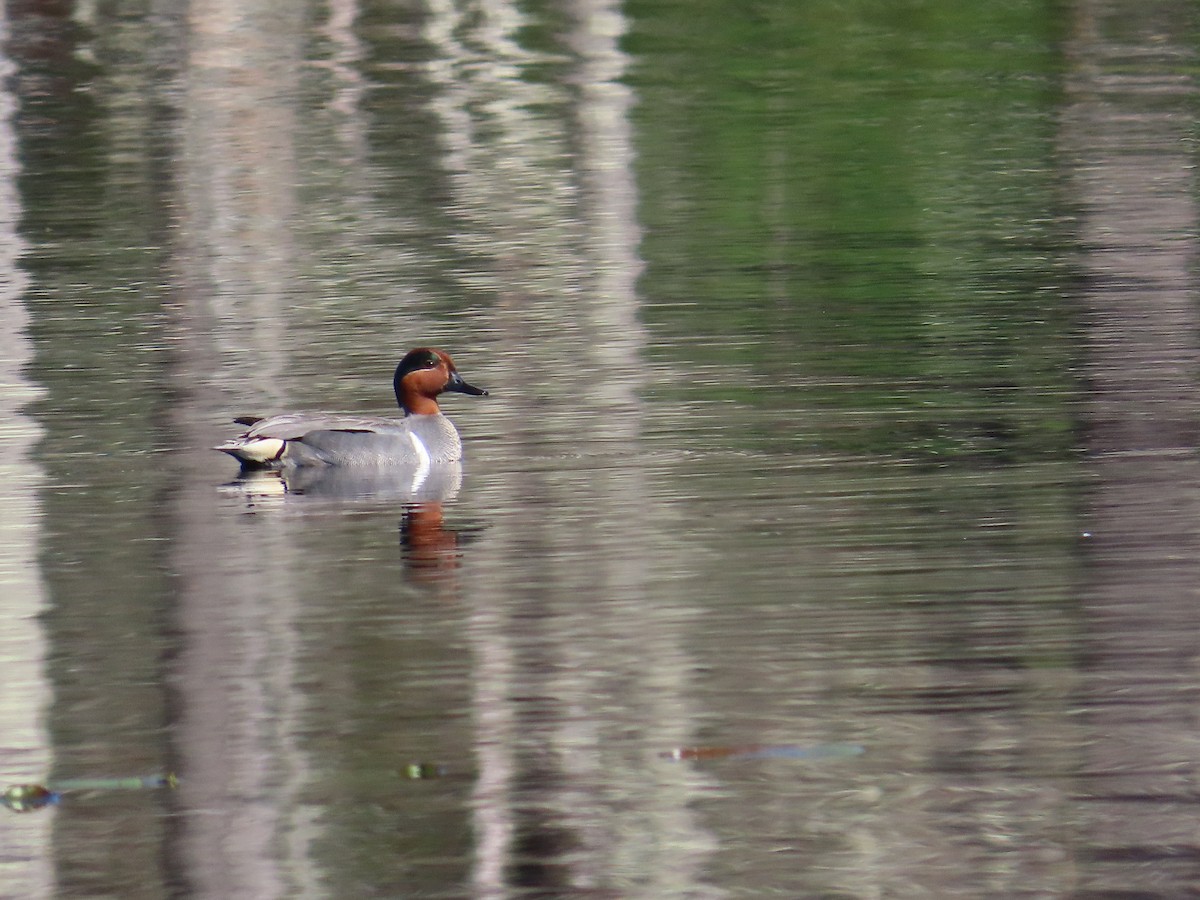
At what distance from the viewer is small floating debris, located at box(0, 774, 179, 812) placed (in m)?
6.79

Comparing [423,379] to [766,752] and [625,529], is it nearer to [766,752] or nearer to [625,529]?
[625,529]

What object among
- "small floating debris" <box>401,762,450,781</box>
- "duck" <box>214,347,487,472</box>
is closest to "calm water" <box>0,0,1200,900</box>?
"small floating debris" <box>401,762,450,781</box>

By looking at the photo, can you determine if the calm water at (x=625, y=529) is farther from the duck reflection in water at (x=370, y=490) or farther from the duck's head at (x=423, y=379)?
the duck's head at (x=423, y=379)

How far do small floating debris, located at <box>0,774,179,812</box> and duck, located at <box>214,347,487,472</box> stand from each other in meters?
3.92

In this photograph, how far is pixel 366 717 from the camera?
7.38 meters

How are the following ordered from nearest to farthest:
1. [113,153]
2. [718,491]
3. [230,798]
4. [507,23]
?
[230,798] < [718,491] < [113,153] < [507,23]

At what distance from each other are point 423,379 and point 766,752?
4680 millimetres

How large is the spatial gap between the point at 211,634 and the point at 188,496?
7.34 feet

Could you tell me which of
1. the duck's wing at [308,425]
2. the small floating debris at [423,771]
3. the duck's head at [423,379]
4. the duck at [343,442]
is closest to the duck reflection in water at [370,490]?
the duck at [343,442]

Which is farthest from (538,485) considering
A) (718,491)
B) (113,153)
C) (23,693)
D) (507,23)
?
(507,23)

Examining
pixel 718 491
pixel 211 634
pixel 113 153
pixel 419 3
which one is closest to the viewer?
pixel 211 634

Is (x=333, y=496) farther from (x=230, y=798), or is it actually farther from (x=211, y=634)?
(x=230, y=798)

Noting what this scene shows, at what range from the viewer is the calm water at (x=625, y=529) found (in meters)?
6.51

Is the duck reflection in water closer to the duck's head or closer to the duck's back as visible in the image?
the duck's back
